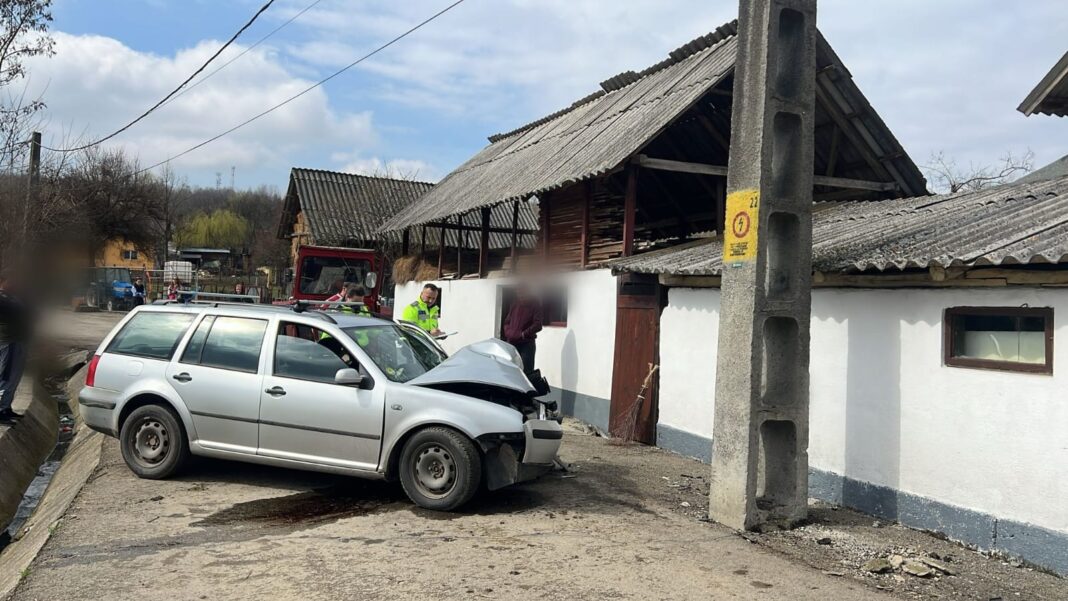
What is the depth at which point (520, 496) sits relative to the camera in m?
6.75

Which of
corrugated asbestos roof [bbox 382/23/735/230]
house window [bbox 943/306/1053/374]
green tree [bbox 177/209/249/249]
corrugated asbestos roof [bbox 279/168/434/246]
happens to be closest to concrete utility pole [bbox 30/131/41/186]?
corrugated asbestos roof [bbox 382/23/735/230]

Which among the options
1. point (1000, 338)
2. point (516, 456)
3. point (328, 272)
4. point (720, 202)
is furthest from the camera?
point (328, 272)

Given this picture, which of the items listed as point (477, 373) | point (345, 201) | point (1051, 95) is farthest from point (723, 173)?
point (345, 201)

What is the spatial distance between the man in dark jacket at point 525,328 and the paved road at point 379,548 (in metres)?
3.95

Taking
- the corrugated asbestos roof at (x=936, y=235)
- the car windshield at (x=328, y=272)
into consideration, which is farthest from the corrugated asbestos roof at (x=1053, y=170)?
the car windshield at (x=328, y=272)

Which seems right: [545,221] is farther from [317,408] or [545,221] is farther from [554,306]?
[317,408]

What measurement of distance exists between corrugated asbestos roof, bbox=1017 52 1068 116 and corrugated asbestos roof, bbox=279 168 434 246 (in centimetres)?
1775

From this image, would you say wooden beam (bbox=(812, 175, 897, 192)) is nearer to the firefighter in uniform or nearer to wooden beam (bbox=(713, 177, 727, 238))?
wooden beam (bbox=(713, 177, 727, 238))

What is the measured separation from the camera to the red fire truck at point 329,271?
1421 cm

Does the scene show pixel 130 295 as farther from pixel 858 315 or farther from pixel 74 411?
pixel 858 315

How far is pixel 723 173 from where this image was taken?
1185 centimetres

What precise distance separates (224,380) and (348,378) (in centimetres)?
127

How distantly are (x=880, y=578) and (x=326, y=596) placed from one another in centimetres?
353

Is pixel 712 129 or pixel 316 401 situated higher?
pixel 712 129
